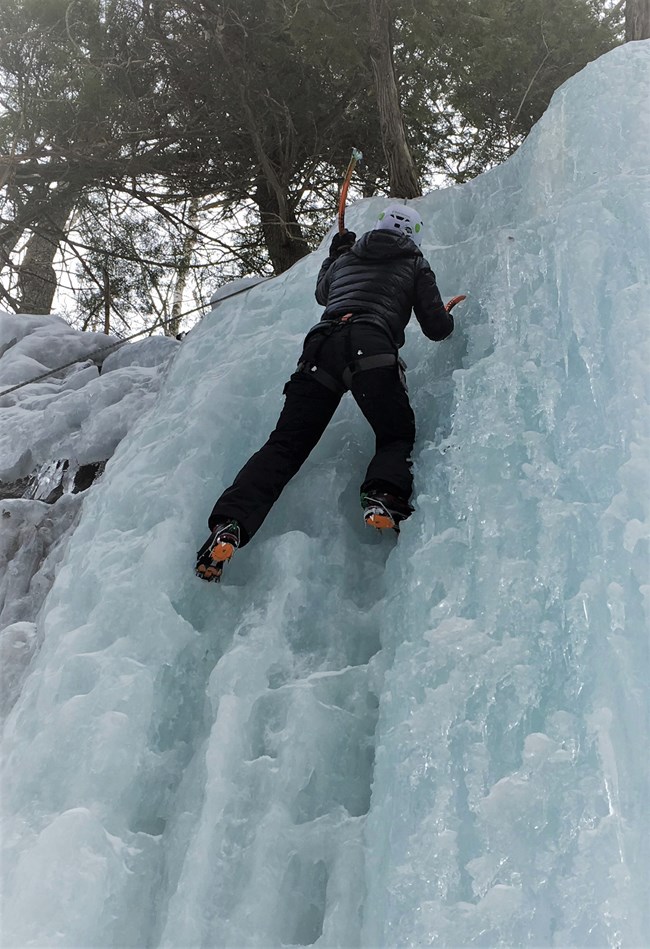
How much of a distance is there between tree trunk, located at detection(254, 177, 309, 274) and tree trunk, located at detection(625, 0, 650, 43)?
288 cm

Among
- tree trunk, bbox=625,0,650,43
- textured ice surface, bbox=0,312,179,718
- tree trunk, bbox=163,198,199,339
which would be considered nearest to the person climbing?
textured ice surface, bbox=0,312,179,718

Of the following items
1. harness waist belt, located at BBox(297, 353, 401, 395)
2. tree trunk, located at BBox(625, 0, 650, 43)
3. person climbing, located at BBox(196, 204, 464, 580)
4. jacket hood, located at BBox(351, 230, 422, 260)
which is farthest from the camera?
tree trunk, located at BBox(625, 0, 650, 43)

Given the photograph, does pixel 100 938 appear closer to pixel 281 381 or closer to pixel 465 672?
pixel 465 672

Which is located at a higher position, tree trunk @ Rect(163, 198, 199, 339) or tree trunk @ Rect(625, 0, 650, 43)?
tree trunk @ Rect(163, 198, 199, 339)

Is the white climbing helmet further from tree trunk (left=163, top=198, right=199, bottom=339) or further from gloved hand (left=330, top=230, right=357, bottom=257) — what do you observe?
tree trunk (left=163, top=198, right=199, bottom=339)

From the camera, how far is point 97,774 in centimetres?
221

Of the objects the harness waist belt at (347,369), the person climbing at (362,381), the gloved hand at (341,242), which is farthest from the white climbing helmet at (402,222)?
the harness waist belt at (347,369)

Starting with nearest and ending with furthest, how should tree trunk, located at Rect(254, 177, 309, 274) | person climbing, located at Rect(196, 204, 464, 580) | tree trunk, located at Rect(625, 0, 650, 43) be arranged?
person climbing, located at Rect(196, 204, 464, 580)
tree trunk, located at Rect(625, 0, 650, 43)
tree trunk, located at Rect(254, 177, 309, 274)

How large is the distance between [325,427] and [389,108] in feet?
8.65

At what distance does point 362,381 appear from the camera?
2.85m

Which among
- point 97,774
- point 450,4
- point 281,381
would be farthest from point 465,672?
point 450,4

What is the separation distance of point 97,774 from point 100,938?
0.42 meters

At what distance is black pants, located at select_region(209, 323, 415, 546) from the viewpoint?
8.63 feet

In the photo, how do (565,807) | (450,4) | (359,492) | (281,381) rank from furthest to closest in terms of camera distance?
(450,4) → (281,381) → (359,492) → (565,807)
